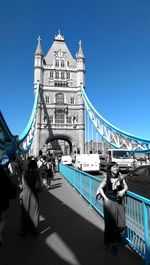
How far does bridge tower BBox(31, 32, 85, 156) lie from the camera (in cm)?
3972

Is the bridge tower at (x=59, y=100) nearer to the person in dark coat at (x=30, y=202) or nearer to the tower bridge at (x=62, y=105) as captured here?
the tower bridge at (x=62, y=105)

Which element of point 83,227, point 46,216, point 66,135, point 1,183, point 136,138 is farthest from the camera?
point 66,135

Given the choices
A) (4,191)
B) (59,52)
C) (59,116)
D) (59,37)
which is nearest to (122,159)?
(4,191)

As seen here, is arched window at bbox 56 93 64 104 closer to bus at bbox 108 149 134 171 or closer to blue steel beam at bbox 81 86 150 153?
blue steel beam at bbox 81 86 150 153

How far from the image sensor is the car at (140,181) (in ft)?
17.4

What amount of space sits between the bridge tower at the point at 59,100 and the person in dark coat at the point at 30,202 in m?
33.0

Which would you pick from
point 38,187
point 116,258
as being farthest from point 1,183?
point 116,258

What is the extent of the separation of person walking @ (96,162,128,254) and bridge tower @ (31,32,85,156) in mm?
33819

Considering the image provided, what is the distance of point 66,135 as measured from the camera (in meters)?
40.2

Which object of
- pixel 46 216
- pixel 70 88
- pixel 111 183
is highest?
pixel 70 88

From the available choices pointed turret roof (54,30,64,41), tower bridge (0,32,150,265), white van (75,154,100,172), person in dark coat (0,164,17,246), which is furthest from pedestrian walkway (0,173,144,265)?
pointed turret roof (54,30,64,41)

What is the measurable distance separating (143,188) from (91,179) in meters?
1.36

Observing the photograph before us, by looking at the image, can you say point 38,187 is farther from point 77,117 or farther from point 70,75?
point 70,75

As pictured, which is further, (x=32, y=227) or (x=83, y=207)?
(x=83, y=207)
